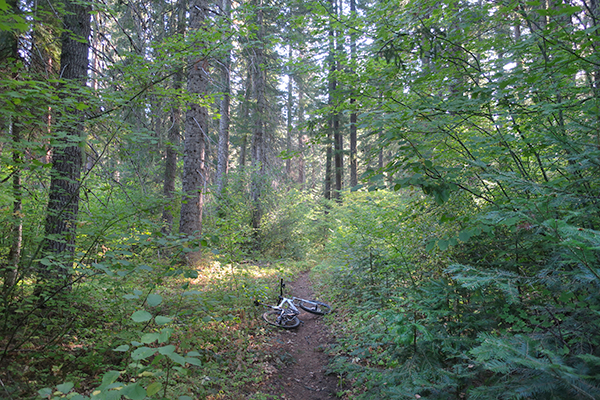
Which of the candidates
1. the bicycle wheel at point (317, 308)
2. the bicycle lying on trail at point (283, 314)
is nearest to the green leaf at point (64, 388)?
the bicycle lying on trail at point (283, 314)

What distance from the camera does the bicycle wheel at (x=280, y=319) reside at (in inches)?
253

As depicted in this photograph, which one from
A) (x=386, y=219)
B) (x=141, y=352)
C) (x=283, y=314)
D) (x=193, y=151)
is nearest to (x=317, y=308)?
(x=283, y=314)

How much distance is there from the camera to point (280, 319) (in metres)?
6.47

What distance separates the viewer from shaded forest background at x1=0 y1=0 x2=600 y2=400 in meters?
2.01

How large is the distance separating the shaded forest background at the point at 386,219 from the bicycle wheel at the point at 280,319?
52 cm

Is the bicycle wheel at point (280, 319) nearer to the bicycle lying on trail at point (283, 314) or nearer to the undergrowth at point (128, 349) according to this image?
the bicycle lying on trail at point (283, 314)

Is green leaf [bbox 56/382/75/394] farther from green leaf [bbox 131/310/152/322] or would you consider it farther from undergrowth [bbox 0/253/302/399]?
green leaf [bbox 131/310/152/322]

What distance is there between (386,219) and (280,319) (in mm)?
3349

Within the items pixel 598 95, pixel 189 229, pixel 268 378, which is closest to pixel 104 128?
pixel 189 229

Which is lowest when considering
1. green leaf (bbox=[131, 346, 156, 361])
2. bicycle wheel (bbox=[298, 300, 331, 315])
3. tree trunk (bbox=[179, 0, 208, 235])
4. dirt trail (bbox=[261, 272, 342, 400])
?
dirt trail (bbox=[261, 272, 342, 400])

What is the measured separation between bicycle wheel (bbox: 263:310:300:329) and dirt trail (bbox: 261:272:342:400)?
12 centimetres

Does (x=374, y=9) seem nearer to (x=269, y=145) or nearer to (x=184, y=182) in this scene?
(x=184, y=182)

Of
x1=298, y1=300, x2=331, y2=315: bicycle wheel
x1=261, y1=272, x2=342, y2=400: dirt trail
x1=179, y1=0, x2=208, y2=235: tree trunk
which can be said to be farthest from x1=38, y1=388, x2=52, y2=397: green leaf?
x1=179, y1=0, x2=208, y2=235: tree trunk

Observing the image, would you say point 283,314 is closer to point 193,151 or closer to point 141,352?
point 141,352
